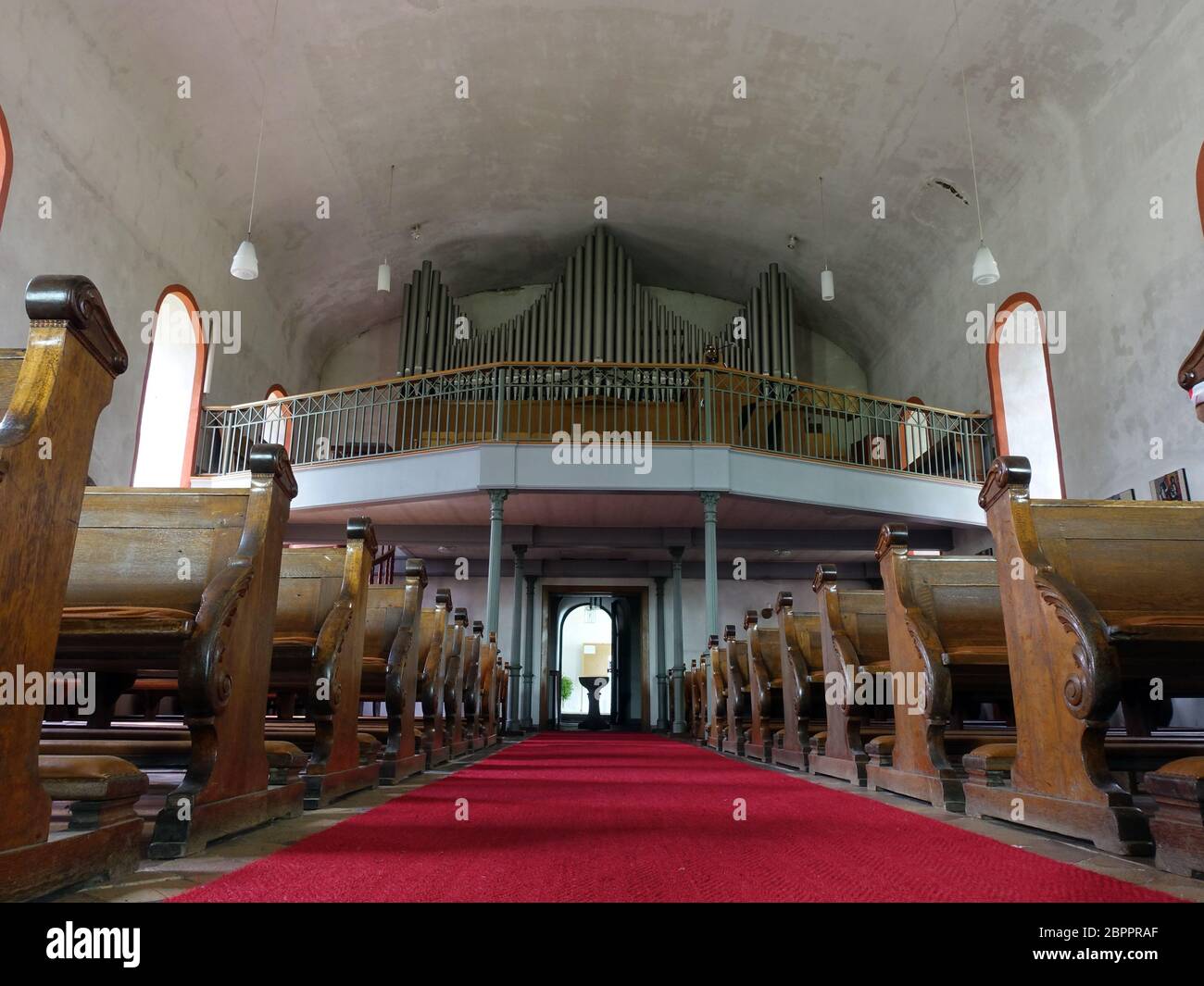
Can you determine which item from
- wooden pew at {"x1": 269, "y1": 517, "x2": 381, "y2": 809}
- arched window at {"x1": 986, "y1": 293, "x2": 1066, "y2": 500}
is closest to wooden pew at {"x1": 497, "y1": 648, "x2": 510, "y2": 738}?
wooden pew at {"x1": 269, "y1": 517, "x2": 381, "y2": 809}

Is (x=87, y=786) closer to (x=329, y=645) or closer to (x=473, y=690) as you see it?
(x=329, y=645)

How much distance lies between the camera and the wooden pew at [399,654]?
3.75 metres

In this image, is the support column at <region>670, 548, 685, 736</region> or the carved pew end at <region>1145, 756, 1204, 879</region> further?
the support column at <region>670, 548, 685, 736</region>

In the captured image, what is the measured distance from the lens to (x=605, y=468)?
376 inches

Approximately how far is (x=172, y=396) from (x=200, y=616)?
9.25m

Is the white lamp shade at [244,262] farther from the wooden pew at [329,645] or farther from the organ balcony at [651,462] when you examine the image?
the wooden pew at [329,645]

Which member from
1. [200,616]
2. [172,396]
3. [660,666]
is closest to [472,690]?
[200,616]

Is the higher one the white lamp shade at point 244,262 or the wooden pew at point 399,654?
the white lamp shade at point 244,262

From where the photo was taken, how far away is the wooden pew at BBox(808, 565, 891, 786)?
3.70 m

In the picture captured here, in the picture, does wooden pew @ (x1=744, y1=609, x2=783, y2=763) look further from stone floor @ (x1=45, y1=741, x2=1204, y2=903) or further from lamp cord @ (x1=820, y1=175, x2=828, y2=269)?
lamp cord @ (x1=820, y1=175, x2=828, y2=269)

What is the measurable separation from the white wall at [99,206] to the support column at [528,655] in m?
5.12

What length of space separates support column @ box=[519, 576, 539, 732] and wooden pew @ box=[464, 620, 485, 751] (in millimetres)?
3708
